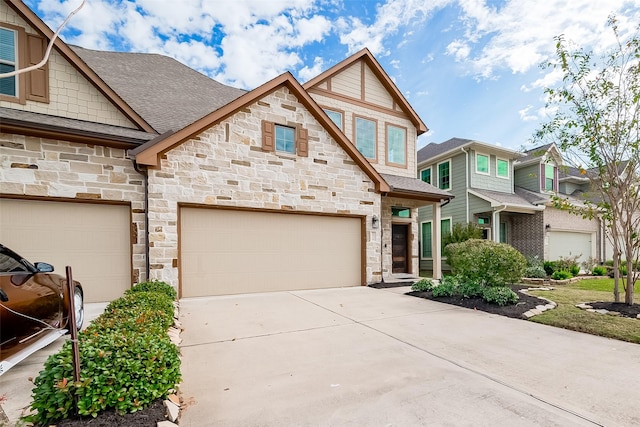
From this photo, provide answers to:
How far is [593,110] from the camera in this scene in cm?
647

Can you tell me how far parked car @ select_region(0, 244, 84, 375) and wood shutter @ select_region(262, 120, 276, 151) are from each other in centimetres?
515

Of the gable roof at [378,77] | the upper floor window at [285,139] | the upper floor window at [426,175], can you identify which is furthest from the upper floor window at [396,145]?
the upper floor window at [426,175]

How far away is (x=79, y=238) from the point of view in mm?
6484

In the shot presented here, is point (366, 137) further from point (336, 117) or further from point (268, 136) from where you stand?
point (268, 136)

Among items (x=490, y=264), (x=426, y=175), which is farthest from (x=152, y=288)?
(x=426, y=175)

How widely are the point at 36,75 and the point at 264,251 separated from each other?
623cm

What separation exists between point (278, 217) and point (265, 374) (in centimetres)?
544

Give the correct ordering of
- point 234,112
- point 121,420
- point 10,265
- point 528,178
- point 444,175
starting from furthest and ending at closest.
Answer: point 528,178, point 444,175, point 234,112, point 10,265, point 121,420

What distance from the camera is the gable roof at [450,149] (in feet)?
47.8

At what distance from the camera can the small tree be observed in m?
6.19

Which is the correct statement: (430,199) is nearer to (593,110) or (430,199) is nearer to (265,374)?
(593,110)

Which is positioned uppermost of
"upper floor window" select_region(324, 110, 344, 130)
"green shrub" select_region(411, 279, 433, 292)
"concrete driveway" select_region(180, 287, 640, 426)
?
"upper floor window" select_region(324, 110, 344, 130)

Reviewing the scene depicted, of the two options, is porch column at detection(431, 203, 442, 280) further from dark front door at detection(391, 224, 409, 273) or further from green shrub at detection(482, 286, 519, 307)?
green shrub at detection(482, 286, 519, 307)

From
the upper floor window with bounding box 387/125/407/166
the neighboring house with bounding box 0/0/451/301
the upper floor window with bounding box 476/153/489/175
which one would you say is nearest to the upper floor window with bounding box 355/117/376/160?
the neighboring house with bounding box 0/0/451/301
